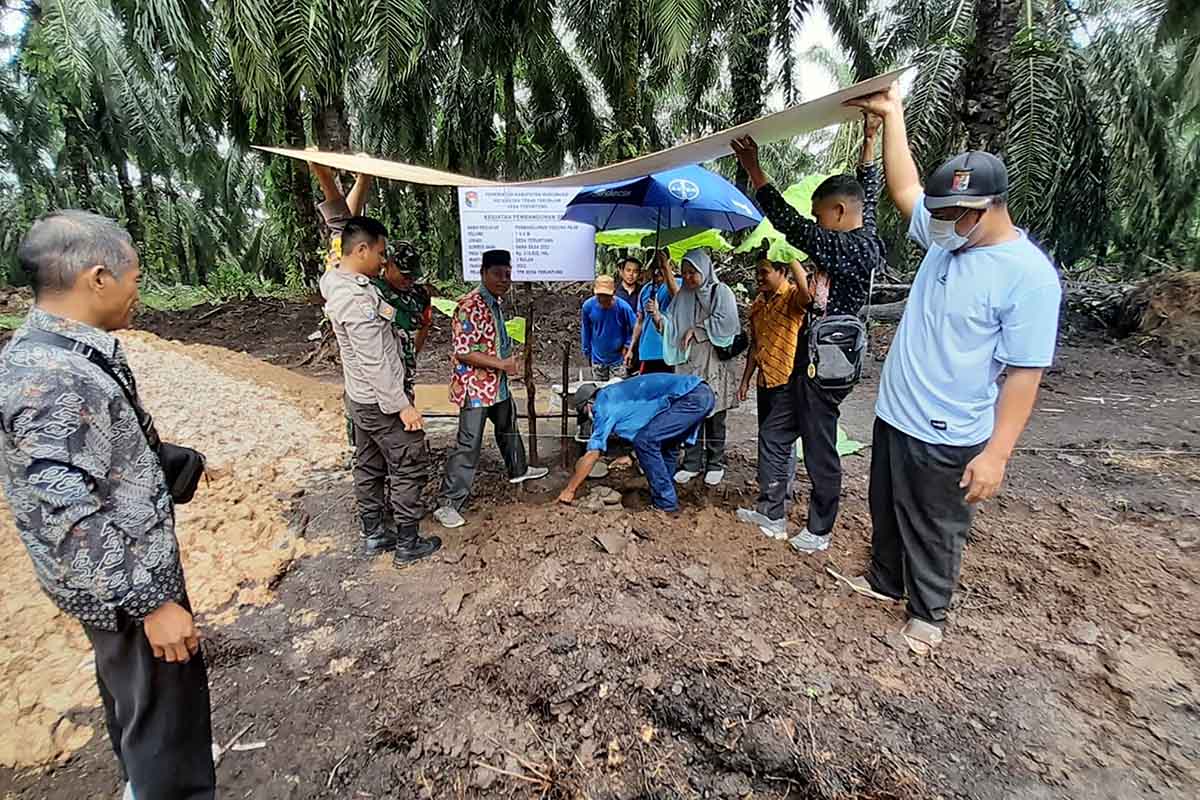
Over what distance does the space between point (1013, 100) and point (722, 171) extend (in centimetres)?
1065

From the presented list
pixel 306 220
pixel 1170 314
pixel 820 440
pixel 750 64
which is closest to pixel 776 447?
pixel 820 440

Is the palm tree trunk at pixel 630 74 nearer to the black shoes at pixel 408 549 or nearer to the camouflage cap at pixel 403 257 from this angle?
the camouflage cap at pixel 403 257

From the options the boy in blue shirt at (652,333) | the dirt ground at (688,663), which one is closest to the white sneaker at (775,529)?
the dirt ground at (688,663)

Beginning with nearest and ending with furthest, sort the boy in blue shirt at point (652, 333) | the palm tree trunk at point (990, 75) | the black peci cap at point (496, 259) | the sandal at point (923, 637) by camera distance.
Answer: the sandal at point (923, 637)
the black peci cap at point (496, 259)
the boy in blue shirt at point (652, 333)
the palm tree trunk at point (990, 75)

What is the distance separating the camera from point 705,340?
4.34 meters

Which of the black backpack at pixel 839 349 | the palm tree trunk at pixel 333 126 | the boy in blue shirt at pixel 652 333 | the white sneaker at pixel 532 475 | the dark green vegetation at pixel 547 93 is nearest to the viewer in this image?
the black backpack at pixel 839 349

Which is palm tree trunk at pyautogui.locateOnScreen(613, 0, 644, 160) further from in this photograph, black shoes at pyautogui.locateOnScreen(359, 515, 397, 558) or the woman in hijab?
black shoes at pyautogui.locateOnScreen(359, 515, 397, 558)

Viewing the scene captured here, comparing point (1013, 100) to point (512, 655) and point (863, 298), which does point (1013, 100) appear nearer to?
point (863, 298)

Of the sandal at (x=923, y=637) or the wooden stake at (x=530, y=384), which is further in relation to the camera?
the wooden stake at (x=530, y=384)

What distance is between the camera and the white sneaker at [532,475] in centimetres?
454

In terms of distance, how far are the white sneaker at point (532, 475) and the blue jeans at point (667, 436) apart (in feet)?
3.51

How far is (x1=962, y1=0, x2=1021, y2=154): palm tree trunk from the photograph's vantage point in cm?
639

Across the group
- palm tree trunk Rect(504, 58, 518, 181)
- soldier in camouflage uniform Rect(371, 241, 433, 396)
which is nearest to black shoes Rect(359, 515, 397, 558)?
soldier in camouflage uniform Rect(371, 241, 433, 396)

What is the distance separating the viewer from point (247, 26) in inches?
219
